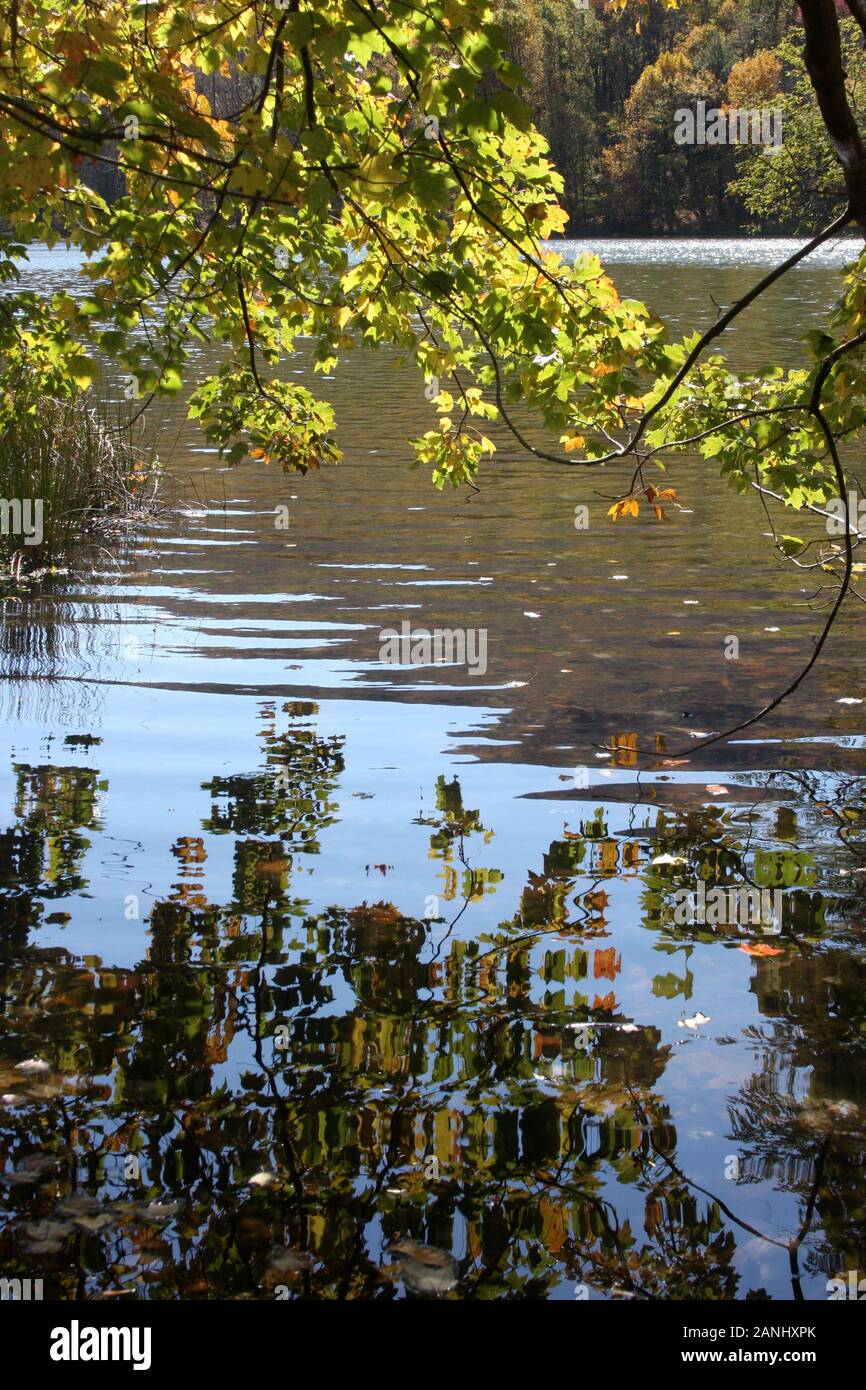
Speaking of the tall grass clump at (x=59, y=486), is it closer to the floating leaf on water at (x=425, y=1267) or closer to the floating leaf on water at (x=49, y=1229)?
the floating leaf on water at (x=49, y=1229)

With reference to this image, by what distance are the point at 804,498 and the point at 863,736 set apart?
5.88ft

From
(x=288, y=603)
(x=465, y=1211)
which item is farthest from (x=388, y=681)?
(x=465, y=1211)

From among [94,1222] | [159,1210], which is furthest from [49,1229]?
[159,1210]

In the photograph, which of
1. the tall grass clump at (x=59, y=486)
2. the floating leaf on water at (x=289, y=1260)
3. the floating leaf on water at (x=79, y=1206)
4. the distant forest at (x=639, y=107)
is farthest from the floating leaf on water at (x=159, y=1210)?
the distant forest at (x=639, y=107)

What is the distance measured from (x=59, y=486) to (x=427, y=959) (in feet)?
34.9

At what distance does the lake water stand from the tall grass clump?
187cm

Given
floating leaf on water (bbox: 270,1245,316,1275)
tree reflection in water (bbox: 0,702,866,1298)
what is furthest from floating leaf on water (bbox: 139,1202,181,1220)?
floating leaf on water (bbox: 270,1245,316,1275)

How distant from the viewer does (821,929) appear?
5855 millimetres

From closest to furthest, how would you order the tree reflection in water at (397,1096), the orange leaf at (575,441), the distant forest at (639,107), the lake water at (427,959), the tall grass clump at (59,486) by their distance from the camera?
the tree reflection in water at (397,1096) < the lake water at (427,959) < the orange leaf at (575,441) < the tall grass clump at (59,486) < the distant forest at (639,107)

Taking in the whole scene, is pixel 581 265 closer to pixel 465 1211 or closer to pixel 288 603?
pixel 465 1211

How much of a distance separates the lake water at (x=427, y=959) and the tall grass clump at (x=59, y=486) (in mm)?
1869

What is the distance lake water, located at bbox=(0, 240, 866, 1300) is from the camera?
155 inches

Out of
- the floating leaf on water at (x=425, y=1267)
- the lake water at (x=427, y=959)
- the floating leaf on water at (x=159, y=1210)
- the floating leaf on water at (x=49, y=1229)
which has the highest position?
the lake water at (x=427, y=959)

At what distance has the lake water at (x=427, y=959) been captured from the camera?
394 cm
